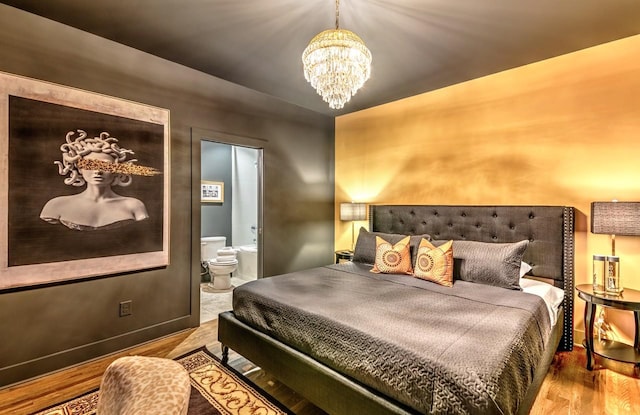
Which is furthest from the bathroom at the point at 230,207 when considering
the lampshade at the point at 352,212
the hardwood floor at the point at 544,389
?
the hardwood floor at the point at 544,389

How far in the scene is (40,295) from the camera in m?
2.30

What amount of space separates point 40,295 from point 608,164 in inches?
190

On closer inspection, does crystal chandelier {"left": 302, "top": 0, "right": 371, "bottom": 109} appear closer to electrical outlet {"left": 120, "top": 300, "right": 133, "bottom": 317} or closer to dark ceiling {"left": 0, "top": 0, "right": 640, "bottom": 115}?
dark ceiling {"left": 0, "top": 0, "right": 640, "bottom": 115}

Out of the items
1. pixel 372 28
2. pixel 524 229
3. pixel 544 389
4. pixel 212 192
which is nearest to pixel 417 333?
pixel 544 389

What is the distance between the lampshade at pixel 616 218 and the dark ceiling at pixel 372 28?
1.43 m

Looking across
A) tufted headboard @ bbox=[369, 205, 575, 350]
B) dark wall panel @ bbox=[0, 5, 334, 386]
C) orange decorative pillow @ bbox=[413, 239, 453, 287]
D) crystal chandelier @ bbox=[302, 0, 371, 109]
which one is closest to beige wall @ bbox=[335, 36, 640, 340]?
tufted headboard @ bbox=[369, 205, 575, 350]

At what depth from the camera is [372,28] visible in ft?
7.95

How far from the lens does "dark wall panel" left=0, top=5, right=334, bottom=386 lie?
2248mm

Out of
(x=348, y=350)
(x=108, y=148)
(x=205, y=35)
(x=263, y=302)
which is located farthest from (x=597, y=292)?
(x=108, y=148)

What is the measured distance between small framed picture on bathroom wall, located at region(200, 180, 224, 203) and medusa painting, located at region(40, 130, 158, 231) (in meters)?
2.86

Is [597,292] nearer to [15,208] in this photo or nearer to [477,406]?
[477,406]

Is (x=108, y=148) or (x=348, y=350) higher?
(x=108, y=148)

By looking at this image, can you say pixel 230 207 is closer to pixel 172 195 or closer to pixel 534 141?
pixel 172 195

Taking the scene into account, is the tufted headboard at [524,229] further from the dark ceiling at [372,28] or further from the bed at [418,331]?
the dark ceiling at [372,28]
